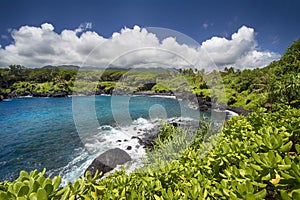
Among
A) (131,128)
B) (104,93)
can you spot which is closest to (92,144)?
(131,128)

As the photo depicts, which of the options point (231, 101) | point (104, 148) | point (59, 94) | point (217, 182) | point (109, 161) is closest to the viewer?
point (217, 182)

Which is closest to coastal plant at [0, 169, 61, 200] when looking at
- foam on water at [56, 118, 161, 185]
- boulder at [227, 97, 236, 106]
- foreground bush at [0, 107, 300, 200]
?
foreground bush at [0, 107, 300, 200]

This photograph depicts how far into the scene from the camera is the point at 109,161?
8.50 m

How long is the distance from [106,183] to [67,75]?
70824 mm

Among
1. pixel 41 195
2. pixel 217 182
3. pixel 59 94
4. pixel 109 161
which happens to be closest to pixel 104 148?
pixel 109 161

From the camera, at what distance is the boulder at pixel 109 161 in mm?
8039

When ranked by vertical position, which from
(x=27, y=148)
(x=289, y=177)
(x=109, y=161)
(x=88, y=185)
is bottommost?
(x=27, y=148)

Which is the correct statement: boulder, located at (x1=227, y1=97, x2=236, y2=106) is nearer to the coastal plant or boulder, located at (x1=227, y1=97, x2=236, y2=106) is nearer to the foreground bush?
the foreground bush

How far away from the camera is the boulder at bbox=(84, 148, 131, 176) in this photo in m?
8.04

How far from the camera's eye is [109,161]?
850 centimetres

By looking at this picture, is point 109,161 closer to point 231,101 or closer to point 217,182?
point 217,182

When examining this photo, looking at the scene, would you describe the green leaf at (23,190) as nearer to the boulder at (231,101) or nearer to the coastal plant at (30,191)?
the coastal plant at (30,191)

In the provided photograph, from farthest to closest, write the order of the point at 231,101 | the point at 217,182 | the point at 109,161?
the point at 231,101 → the point at 109,161 → the point at 217,182

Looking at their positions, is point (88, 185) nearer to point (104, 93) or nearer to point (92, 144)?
point (92, 144)
